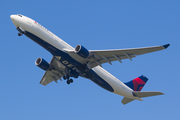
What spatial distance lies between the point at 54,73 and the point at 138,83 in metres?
14.0

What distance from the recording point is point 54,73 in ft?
129

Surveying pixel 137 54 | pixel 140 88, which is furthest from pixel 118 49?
pixel 140 88

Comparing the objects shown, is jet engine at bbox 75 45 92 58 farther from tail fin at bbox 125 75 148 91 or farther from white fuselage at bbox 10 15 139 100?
tail fin at bbox 125 75 148 91

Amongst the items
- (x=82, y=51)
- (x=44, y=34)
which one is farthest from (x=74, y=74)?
(x=44, y=34)

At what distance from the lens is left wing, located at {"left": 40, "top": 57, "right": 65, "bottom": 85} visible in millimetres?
36044

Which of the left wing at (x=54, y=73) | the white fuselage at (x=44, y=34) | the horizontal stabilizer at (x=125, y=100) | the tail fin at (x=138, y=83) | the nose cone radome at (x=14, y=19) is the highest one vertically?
the nose cone radome at (x=14, y=19)

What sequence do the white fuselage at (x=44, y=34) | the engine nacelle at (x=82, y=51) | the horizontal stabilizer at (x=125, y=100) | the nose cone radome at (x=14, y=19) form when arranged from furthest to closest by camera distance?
1. the horizontal stabilizer at (x=125, y=100)
2. the engine nacelle at (x=82, y=51)
3. the white fuselage at (x=44, y=34)
4. the nose cone radome at (x=14, y=19)

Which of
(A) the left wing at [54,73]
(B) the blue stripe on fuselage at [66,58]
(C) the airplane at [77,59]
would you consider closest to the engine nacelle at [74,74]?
(C) the airplane at [77,59]

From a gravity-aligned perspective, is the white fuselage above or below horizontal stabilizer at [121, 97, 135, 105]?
above

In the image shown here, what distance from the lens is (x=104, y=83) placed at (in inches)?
1422

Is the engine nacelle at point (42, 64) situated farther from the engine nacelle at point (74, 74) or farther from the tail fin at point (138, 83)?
the tail fin at point (138, 83)

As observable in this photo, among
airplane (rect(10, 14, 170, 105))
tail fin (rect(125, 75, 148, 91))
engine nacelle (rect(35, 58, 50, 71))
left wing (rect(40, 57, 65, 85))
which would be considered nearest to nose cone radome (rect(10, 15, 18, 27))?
airplane (rect(10, 14, 170, 105))

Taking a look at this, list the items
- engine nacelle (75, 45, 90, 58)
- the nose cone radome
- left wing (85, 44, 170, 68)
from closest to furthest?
left wing (85, 44, 170, 68), the nose cone radome, engine nacelle (75, 45, 90, 58)

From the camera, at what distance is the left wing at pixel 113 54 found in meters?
29.4
